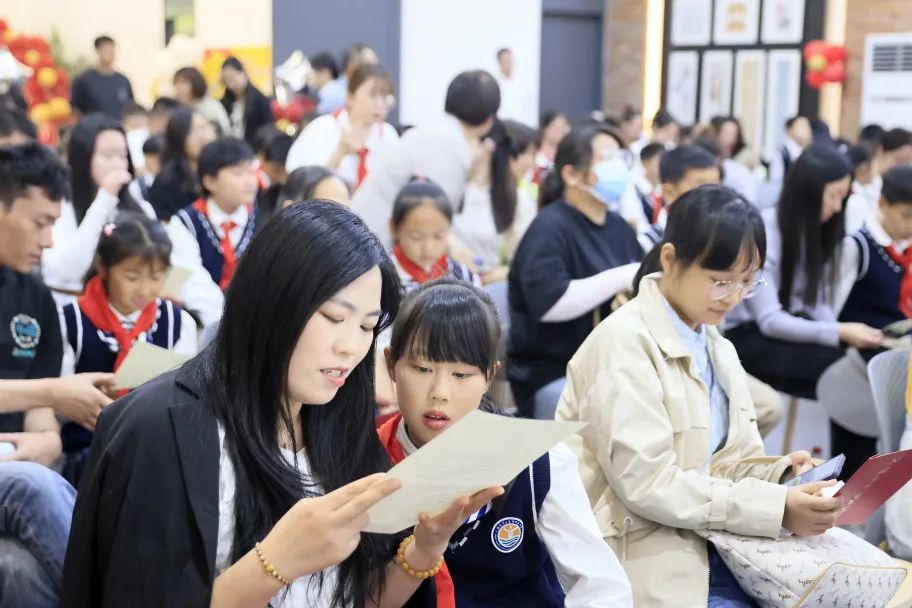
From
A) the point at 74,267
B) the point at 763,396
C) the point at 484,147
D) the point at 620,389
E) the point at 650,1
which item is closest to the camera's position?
the point at 620,389

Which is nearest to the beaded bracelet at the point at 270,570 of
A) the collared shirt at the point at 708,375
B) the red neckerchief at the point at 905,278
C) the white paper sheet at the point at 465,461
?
the white paper sheet at the point at 465,461

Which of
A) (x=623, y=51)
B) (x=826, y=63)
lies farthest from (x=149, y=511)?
(x=623, y=51)

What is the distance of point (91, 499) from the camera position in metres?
1.35

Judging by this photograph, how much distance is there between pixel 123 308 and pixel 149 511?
65.2 inches

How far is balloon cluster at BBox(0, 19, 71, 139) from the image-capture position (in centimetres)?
959

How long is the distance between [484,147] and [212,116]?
3241 millimetres

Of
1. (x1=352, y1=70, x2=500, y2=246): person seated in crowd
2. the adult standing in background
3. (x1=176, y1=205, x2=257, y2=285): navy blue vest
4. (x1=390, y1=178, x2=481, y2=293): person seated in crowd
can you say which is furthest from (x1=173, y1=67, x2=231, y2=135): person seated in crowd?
(x1=390, y1=178, x2=481, y2=293): person seated in crowd

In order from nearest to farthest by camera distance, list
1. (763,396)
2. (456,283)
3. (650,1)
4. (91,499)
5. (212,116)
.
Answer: (91,499) → (456,283) → (763,396) → (212,116) → (650,1)

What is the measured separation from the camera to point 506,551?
69.6 inches

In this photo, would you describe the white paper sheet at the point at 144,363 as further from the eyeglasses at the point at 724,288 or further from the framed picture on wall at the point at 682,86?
the framed picture on wall at the point at 682,86

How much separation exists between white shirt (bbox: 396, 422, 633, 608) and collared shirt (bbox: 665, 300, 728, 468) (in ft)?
1.58

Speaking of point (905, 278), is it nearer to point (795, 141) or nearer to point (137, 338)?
point (137, 338)

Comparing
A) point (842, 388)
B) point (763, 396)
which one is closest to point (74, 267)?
point (763, 396)

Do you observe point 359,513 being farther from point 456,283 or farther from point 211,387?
point 456,283
